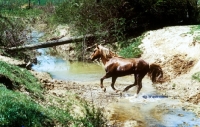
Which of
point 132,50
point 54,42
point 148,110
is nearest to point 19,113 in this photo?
point 148,110

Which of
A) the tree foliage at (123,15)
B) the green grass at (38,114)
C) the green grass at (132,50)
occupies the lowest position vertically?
the green grass at (38,114)

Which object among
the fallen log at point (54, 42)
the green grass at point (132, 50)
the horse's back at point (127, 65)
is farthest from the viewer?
the fallen log at point (54, 42)

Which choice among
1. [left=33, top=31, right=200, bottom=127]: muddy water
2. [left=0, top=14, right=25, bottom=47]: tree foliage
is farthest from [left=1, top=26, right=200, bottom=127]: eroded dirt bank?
[left=0, top=14, right=25, bottom=47]: tree foliage

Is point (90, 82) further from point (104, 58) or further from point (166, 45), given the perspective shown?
point (166, 45)

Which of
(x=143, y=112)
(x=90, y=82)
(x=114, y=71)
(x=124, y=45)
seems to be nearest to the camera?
(x=143, y=112)

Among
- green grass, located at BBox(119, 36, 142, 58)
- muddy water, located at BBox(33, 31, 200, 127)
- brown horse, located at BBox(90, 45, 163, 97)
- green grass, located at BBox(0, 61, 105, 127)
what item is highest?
green grass, located at BBox(119, 36, 142, 58)

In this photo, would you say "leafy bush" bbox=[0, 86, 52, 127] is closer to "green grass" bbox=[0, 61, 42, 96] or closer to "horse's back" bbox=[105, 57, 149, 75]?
"green grass" bbox=[0, 61, 42, 96]

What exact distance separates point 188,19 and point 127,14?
423 cm

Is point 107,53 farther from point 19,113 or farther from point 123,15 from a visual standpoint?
point 123,15

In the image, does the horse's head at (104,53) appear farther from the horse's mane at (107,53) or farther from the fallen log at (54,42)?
the fallen log at (54,42)

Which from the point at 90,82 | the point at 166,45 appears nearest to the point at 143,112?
the point at 90,82

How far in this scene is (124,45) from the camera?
22797 mm

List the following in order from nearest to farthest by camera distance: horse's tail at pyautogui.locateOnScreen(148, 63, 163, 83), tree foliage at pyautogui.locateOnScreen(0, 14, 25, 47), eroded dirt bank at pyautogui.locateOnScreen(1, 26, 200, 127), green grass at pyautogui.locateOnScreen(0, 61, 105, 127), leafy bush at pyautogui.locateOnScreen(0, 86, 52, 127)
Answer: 1. leafy bush at pyautogui.locateOnScreen(0, 86, 52, 127)
2. green grass at pyautogui.locateOnScreen(0, 61, 105, 127)
3. eroded dirt bank at pyautogui.locateOnScreen(1, 26, 200, 127)
4. horse's tail at pyautogui.locateOnScreen(148, 63, 163, 83)
5. tree foliage at pyautogui.locateOnScreen(0, 14, 25, 47)

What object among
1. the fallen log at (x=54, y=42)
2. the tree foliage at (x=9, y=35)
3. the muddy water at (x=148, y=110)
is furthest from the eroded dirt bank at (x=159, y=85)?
the tree foliage at (x=9, y=35)
